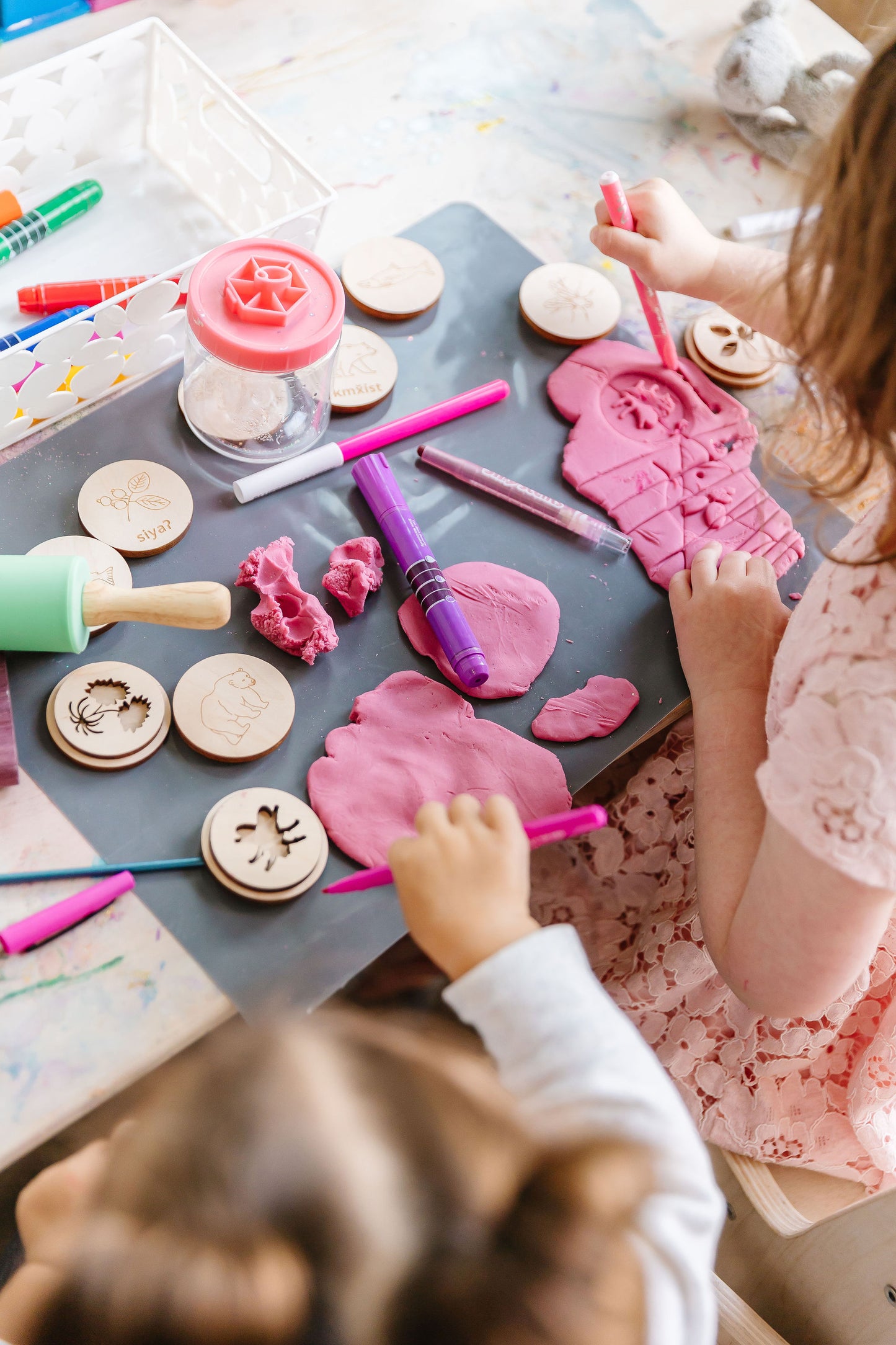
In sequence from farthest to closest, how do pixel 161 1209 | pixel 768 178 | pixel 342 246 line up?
pixel 768 178
pixel 342 246
pixel 161 1209

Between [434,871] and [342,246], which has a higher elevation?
[342,246]

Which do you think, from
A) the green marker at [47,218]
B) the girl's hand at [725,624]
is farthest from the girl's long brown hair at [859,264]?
the green marker at [47,218]

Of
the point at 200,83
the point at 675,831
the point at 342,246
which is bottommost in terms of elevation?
the point at 675,831

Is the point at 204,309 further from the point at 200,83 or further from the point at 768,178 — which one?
the point at 768,178

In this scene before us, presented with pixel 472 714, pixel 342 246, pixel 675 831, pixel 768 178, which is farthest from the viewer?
pixel 768 178

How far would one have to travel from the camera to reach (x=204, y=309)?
0.60m

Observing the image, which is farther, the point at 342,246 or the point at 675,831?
the point at 342,246

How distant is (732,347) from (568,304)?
14 cm

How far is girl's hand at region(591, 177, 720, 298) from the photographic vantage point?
759 millimetres

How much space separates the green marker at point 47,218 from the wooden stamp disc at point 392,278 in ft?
0.68

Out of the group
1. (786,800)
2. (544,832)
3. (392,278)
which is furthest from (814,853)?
(392,278)

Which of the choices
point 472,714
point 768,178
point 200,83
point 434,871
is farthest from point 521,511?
point 768,178

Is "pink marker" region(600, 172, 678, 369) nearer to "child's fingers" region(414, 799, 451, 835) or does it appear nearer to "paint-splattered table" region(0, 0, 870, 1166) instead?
"paint-splattered table" region(0, 0, 870, 1166)

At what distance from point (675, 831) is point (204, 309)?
0.47 meters
